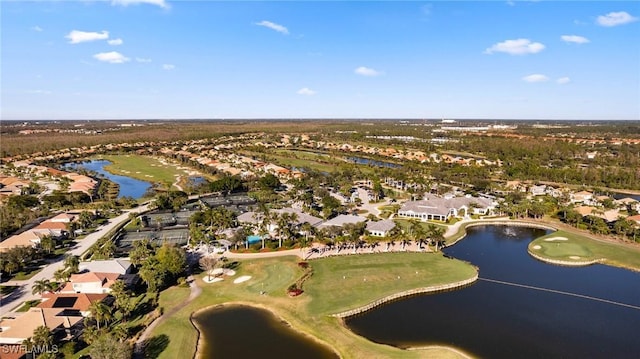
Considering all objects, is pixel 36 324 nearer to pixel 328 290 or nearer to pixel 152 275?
pixel 152 275

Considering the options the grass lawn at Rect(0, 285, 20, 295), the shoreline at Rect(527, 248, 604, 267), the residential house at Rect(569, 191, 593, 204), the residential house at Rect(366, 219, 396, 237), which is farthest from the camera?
the residential house at Rect(569, 191, 593, 204)

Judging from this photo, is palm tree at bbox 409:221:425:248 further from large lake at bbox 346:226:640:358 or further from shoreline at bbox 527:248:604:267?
shoreline at bbox 527:248:604:267

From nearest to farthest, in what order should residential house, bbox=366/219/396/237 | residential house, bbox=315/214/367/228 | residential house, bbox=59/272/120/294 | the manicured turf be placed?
the manicured turf
residential house, bbox=59/272/120/294
residential house, bbox=366/219/396/237
residential house, bbox=315/214/367/228

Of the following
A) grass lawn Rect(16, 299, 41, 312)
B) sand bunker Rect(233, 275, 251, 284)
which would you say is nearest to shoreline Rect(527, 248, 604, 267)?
sand bunker Rect(233, 275, 251, 284)

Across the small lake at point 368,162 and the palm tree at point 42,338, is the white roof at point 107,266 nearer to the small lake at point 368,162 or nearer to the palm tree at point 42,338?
the palm tree at point 42,338

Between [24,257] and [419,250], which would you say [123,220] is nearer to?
[24,257]

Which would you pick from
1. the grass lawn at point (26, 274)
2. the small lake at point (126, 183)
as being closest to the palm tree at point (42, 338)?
the grass lawn at point (26, 274)

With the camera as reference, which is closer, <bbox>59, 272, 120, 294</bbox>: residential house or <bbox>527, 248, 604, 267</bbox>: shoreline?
<bbox>59, 272, 120, 294</bbox>: residential house

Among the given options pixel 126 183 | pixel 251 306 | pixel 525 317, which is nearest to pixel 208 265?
pixel 251 306
